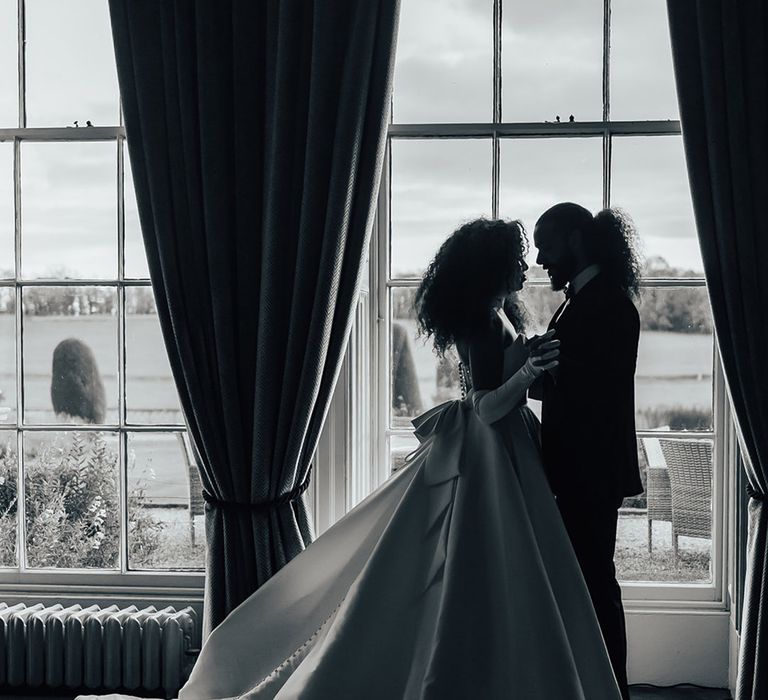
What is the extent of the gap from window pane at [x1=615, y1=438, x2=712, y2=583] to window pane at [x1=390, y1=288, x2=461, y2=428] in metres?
0.77

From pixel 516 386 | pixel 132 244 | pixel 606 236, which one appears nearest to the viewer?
pixel 516 386

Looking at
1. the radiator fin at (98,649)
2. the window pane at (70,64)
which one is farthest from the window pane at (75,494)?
the window pane at (70,64)

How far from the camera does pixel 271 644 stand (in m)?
2.56

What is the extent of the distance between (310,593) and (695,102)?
6.46 feet

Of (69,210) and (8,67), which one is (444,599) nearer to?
(69,210)

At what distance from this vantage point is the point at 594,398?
97.0 inches

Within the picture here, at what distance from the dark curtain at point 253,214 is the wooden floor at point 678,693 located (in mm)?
1324

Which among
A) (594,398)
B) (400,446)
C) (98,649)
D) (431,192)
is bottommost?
(98,649)

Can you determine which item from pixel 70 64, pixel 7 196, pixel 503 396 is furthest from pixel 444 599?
pixel 70 64

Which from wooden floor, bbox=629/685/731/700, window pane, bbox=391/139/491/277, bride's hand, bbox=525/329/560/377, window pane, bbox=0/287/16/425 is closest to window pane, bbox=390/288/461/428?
window pane, bbox=391/139/491/277

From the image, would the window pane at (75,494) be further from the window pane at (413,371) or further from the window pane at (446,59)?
the window pane at (446,59)

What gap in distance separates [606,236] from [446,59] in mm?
1058

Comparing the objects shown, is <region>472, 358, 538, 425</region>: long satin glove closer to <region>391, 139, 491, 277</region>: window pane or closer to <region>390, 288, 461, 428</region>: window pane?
<region>390, 288, 461, 428</region>: window pane

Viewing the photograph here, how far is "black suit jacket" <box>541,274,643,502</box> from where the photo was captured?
2445 millimetres
